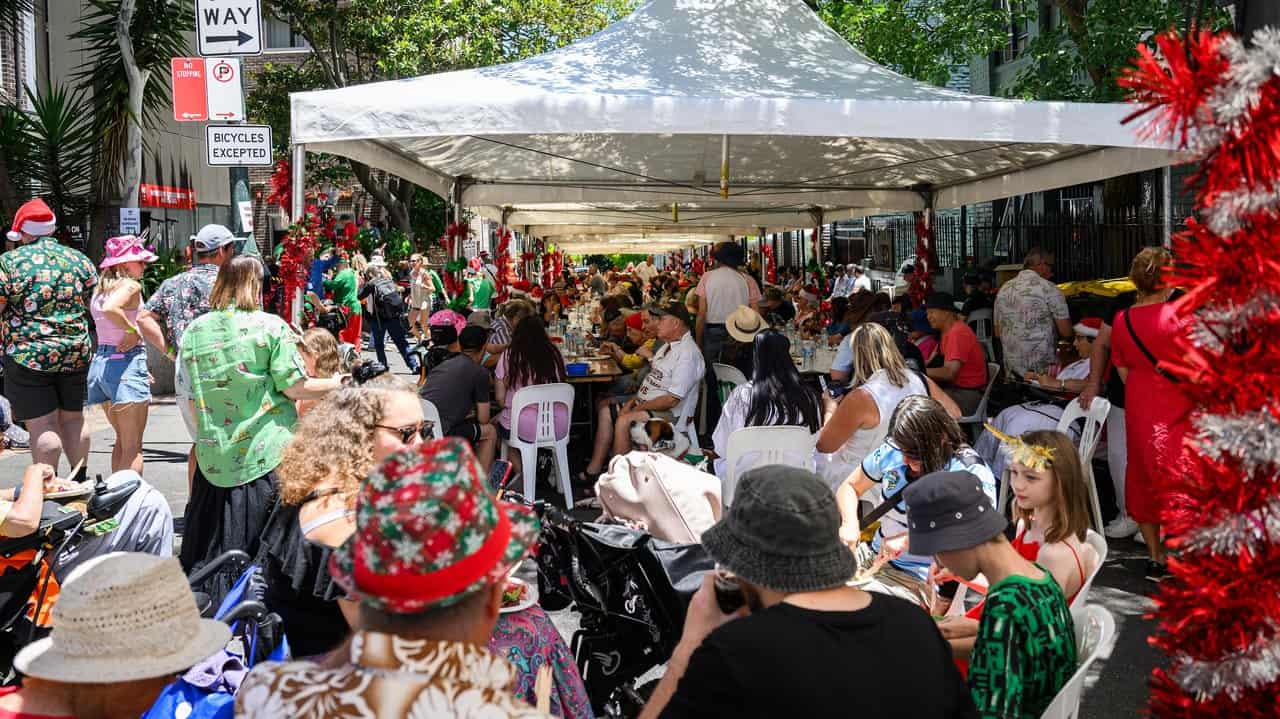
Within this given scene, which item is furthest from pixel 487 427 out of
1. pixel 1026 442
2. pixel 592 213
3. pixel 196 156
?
pixel 196 156

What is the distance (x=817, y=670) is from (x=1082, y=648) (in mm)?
1333

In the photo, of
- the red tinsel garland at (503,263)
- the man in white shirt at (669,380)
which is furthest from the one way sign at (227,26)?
the red tinsel garland at (503,263)

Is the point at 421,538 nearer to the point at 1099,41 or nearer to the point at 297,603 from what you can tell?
the point at 297,603

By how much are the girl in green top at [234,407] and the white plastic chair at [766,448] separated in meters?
2.32

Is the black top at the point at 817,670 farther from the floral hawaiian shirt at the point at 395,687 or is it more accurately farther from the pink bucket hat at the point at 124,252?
the pink bucket hat at the point at 124,252

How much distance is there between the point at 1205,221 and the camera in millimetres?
2357

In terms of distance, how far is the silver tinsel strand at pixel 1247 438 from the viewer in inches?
88.0

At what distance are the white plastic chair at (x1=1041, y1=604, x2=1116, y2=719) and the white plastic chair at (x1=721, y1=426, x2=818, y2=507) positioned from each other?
10.1 feet

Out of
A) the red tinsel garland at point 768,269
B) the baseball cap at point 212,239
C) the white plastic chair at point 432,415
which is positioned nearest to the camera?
the baseball cap at point 212,239

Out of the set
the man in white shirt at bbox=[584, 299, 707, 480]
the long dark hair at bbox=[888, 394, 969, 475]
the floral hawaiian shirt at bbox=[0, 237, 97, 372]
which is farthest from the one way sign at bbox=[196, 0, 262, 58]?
the long dark hair at bbox=[888, 394, 969, 475]

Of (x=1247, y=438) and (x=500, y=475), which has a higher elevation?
(x=1247, y=438)

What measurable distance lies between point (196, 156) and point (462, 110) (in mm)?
20956

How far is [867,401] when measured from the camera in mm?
6102

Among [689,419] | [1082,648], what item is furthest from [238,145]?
[1082,648]
